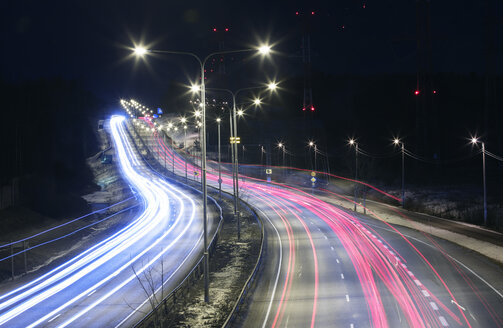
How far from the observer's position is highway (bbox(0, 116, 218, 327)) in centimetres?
1666

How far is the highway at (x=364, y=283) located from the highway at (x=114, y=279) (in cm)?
560

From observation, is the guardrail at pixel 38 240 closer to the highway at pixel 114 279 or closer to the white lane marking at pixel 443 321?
the highway at pixel 114 279

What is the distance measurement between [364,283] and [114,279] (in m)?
13.9

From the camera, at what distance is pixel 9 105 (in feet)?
297

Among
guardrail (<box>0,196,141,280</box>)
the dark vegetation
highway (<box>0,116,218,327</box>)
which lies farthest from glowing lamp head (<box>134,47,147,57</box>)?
the dark vegetation

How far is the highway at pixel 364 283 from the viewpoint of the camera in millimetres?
15383

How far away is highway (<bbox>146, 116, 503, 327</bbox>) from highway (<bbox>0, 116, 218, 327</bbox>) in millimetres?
5598

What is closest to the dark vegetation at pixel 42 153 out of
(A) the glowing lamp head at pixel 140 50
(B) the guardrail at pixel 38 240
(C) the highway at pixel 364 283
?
(B) the guardrail at pixel 38 240

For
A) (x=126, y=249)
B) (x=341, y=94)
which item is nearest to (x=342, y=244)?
(x=126, y=249)

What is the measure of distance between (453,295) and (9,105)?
329 feet

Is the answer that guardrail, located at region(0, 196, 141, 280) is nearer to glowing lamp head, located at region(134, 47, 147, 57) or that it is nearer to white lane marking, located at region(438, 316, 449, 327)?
glowing lamp head, located at region(134, 47, 147, 57)

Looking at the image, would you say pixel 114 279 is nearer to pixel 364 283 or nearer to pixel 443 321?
pixel 364 283

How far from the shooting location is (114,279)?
22.1 meters

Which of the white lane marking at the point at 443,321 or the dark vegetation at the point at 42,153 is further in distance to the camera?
the dark vegetation at the point at 42,153
